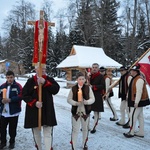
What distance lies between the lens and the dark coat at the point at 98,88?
6637mm

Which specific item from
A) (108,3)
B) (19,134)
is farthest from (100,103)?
(108,3)

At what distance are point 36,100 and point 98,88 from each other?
2.58m

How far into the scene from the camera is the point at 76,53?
2462 centimetres

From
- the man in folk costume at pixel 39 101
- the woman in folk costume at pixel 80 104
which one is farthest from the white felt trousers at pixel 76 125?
the man in folk costume at pixel 39 101

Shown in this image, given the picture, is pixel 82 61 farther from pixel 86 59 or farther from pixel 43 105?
pixel 43 105

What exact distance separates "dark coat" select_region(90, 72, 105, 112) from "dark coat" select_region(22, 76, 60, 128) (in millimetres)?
2374

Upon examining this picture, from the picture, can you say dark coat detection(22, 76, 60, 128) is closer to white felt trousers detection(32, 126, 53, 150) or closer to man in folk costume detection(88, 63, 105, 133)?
white felt trousers detection(32, 126, 53, 150)

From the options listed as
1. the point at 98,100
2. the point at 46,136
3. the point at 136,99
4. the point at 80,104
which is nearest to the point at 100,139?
the point at 98,100

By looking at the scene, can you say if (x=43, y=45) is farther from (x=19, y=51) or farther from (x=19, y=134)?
(x=19, y=51)

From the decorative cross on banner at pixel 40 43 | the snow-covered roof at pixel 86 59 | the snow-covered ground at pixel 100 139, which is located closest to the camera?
the decorative cross on banner at pixel 40 43

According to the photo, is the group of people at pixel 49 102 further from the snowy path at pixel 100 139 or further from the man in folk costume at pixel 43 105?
the snowy path at pixel 100 139

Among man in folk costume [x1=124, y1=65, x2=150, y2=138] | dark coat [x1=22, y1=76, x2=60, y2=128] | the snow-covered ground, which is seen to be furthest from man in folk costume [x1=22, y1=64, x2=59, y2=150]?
man in folk costume [x1=124, y1=65, x2=150, y2=138]

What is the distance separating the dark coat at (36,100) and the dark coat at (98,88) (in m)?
2.37

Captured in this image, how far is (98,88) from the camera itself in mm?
6629
